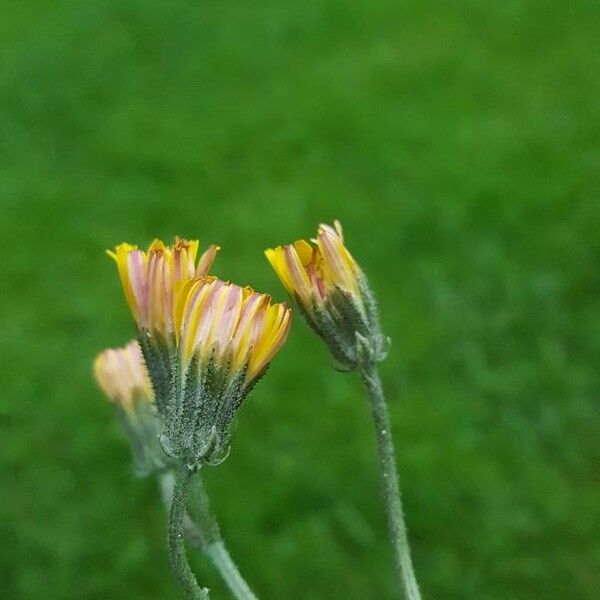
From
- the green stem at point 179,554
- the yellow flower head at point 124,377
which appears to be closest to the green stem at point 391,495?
the green stem at point 179,554

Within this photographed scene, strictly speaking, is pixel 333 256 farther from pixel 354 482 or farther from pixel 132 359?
pixel 354 482

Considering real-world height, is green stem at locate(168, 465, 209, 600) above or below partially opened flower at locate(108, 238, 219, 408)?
below

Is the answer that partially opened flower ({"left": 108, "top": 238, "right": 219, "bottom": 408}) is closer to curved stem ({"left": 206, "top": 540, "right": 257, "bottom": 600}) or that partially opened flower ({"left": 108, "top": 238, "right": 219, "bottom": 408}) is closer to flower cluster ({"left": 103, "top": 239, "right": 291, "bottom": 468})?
flower cluster ({"left": 103, "top": 239, "right": 291, "bottom": 468})

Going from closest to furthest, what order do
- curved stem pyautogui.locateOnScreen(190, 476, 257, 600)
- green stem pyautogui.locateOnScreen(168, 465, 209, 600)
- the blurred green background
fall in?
1. green stem pyautogui.locateOnScreen(168, 465, 209, 600)
2. curved stem pyautogui.locateOnScreen(190, 476, 257, 600)
3. the blurred green background

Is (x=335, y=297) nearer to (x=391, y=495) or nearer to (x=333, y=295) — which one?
(x=333, y=295)

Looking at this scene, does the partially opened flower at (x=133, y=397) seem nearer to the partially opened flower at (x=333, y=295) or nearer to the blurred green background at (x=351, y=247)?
the partially opened flower at (x=333, y=295)

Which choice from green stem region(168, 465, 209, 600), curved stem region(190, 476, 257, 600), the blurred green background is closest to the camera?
green stem region(168, 465, 209, 600)

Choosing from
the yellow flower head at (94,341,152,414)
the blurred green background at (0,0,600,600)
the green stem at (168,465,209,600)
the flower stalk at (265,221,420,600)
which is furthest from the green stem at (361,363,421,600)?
the blurred green background at (0,0,600,600)
